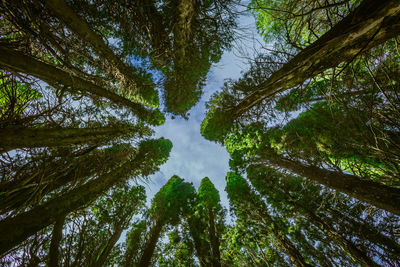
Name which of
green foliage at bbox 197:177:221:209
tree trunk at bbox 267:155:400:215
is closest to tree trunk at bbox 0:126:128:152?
green foliage at bbox 197:177:221:209

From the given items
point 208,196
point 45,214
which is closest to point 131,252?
point 45,214

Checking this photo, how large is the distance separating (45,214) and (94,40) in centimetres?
484

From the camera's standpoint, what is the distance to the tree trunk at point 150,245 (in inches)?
226

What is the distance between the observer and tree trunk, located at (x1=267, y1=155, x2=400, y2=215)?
3.54 m

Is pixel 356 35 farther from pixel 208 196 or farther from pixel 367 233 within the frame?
pixel 208 196

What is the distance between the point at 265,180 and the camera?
30.0ft

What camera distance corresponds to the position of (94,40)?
4195mm

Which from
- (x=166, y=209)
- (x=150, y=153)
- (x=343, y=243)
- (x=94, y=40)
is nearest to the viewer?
(x=94, y=40)

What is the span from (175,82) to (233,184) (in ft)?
25.5

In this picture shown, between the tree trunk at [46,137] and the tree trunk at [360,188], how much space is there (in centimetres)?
797

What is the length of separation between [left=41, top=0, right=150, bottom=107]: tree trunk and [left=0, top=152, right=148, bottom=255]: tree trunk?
4132 mm

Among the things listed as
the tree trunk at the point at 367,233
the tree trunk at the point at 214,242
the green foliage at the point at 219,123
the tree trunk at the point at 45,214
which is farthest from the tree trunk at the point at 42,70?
the tree trunk at the point at 367,233

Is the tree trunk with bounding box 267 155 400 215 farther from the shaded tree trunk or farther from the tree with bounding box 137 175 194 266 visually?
the shaded tree trunk

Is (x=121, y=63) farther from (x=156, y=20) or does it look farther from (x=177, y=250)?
(x=177, y=250)
